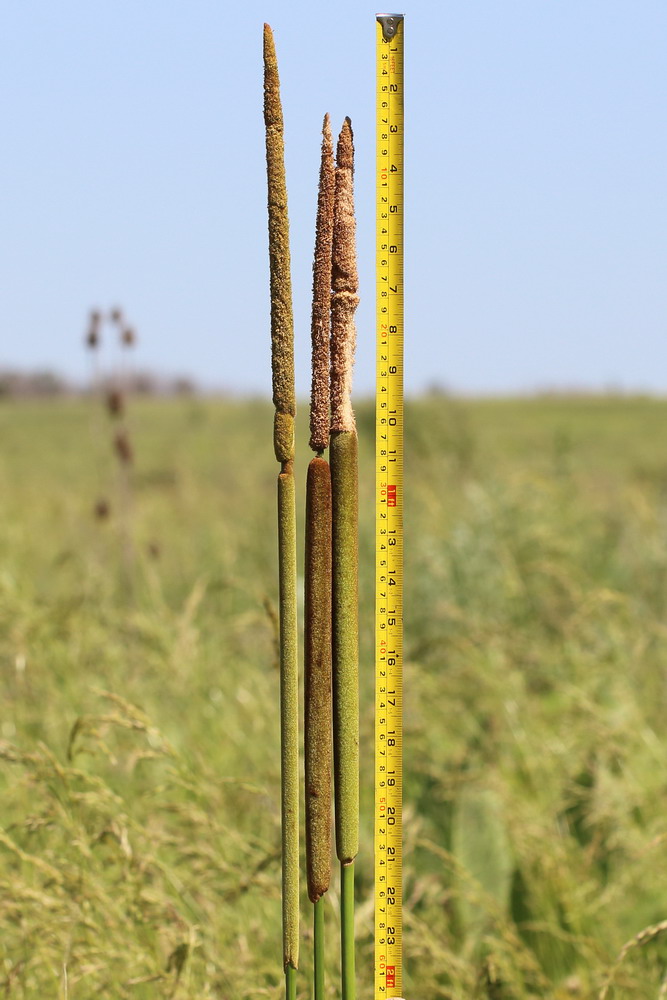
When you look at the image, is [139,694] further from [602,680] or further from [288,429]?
[288,429]

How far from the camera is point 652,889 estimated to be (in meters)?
2.13

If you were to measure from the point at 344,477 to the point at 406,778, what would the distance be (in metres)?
1.59

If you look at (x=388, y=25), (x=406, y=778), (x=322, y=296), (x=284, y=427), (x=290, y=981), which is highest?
(x=388, y=25)

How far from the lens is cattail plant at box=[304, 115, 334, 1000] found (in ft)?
4.05

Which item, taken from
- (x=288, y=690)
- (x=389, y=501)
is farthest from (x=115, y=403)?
(x=288, y=690)

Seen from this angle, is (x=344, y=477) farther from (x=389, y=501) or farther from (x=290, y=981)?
(x=290, y=981)

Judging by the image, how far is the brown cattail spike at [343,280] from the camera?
126 cm

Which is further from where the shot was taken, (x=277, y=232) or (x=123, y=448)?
(x=123, y=448)

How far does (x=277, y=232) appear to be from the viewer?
1212mm

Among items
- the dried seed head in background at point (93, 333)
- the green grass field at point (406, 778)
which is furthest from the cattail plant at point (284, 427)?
the dried seed head in background at point (93, 333)

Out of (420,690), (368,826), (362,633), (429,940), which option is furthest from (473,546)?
(429,940)

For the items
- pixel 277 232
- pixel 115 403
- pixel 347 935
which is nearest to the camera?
pixel 277 232

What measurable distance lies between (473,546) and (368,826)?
219cm

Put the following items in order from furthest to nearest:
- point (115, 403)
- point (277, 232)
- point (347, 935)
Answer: point (115, 403), point (347, 935), point (277, 232)
